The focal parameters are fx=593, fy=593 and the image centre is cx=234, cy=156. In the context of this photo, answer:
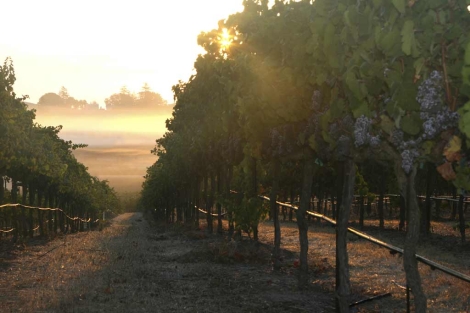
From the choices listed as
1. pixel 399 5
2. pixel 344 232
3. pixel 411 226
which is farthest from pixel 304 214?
pixel 399 5

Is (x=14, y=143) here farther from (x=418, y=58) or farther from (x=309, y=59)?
(x=418, y=58)

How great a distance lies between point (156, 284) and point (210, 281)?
1.32 meters

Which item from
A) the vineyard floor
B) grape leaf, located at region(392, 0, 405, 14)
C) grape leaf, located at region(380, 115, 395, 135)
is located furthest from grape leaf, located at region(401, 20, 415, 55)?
the vineyard floor

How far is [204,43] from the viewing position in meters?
19.1

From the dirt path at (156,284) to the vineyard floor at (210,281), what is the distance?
20 mm

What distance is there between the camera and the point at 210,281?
47.4ft

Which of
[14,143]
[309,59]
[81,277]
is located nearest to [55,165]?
[14,143]

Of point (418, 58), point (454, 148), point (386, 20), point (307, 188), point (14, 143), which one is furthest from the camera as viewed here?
point (14, 143)

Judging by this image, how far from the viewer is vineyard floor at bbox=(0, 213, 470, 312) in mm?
11383

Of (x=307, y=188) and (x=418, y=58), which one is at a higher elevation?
(x=418, y=58)

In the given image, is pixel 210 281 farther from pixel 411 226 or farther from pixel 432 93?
pixel 432 93

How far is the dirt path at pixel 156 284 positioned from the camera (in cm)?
1134

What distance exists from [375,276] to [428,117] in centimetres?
943

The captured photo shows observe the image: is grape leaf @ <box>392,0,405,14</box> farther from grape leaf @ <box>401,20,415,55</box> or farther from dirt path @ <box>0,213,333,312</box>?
dirt path @ <box>0,213,333,312</box>
